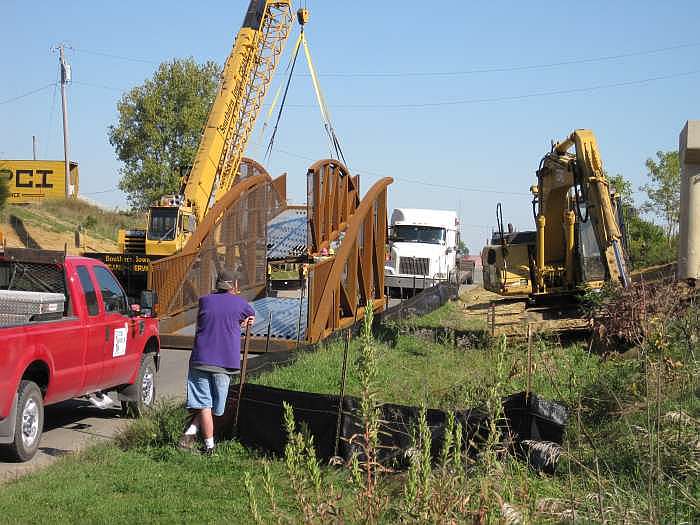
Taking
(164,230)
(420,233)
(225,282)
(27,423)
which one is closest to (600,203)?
(225,282)

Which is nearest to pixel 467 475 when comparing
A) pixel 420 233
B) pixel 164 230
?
pixel 164 230

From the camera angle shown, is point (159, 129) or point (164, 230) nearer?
point (164, 230)

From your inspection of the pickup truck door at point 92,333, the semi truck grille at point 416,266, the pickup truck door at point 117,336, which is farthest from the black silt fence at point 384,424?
the semi truck grille at point 416,266

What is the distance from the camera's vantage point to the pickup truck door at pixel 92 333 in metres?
10.3

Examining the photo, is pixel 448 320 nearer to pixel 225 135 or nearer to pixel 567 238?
pixel 567 238

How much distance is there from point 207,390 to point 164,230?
21.7m

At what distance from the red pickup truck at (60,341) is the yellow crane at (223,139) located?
17848mm

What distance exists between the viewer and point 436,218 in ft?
116

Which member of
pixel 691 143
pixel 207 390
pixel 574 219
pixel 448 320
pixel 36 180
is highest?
pixel 36 180

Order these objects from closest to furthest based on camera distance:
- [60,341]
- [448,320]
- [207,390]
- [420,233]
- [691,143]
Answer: [207,390] < [60,341] < [691,143] < [448,320] < [420,233]

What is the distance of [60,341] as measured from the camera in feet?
31.4

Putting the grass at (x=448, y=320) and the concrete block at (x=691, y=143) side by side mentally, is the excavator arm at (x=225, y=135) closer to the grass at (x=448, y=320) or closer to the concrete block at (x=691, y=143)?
the grass at (x=448, y=320)

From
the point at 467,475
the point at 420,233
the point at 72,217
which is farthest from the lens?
the point at 72,217

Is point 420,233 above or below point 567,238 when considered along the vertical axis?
above
